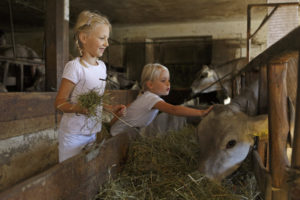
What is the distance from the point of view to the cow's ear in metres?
1.82

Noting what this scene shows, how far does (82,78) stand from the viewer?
5.93ft

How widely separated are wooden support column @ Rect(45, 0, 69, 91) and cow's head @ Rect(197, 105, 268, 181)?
93.5 inches

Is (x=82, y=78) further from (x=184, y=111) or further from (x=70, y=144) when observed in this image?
(x=184, y=111)

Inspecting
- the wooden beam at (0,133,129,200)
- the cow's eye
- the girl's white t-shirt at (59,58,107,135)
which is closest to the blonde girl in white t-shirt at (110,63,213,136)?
the wooden beam at (0,133,129,200)

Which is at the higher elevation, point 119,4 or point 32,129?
point 119,4

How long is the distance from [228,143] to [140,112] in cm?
107

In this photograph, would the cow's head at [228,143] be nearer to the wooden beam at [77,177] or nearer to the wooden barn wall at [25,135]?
the wooden beam at [77,177]

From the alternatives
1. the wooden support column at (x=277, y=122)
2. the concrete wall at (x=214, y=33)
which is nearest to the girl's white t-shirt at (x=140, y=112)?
the wooden support column at (x=277, y=122)

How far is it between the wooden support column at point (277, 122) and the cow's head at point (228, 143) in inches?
15.8

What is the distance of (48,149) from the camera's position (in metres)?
3.41

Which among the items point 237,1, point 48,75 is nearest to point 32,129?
point 48,75

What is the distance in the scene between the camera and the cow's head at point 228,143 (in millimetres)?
1823

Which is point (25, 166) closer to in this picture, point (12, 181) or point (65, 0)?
point (12, 181)

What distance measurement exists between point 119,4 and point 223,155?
6678mm
